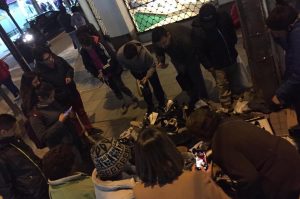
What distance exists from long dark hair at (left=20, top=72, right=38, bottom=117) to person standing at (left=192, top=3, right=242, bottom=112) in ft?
8.55

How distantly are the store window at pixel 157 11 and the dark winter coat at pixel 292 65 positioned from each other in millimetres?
5705

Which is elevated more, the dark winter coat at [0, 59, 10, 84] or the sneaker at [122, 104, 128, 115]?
the dark winter coat at [0, 59, 10, 84]

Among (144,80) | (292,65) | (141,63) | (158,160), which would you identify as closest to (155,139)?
(158,160)

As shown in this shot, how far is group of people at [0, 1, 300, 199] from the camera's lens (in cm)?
259

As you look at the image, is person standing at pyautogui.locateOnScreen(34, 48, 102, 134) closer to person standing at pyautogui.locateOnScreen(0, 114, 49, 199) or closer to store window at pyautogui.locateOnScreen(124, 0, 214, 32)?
person standing at pyautogui.locateOnScreen(0, 114, 49, 199)

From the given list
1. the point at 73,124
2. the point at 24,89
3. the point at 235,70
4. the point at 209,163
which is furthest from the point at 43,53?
the point at 209,163

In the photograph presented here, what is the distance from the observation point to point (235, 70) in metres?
5.98

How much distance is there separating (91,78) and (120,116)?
330 centimetres

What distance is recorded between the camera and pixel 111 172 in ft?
10.3

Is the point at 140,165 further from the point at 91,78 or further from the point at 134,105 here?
the point at 91,78

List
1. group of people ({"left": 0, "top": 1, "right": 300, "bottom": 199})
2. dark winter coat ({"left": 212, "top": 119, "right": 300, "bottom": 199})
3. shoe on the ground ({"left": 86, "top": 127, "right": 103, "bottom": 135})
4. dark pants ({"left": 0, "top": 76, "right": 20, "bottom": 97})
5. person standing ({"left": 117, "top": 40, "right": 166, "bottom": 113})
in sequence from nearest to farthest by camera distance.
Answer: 1. group of people ({"left": 0, "top": 1, "right": 300, "bottom": 199})
2. dark winter coat ({"left": 212, "top": 119, "right": 300, "bottom": 199})
3. person standing ({"left": 117, "top": 40, "right": 166, "bottom": 113})
4. shoe on the ground ({"left": 86, "top": 127, "right": 103, "bottom": 135})
5. dark pants ({"left": 0, "top": 76, "right": 20, "bottom": 97})

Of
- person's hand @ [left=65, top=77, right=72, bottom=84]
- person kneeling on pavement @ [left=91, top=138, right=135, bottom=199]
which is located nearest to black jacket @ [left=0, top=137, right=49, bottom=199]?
person kneeling on pavement @ [left=91, top=138, right=135, bottom=199]

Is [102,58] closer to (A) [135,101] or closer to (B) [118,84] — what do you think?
(B) [118,84]

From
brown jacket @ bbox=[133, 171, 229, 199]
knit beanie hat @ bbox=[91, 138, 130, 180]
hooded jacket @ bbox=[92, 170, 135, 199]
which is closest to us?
brown jacket @ bbox=[133, 171, 229, 199]
